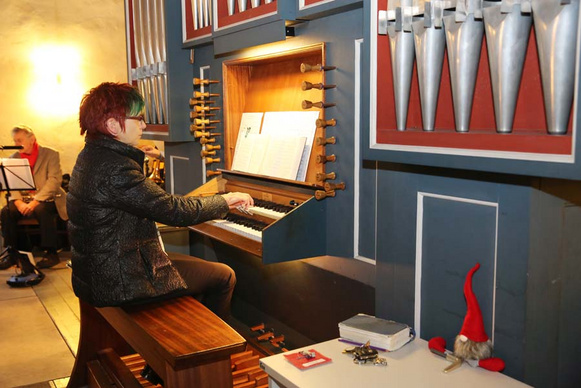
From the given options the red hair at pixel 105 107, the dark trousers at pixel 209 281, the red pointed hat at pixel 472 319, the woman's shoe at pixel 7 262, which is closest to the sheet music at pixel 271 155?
the dark trousers at pixel 209 281

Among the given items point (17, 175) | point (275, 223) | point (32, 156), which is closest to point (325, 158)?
point (275, 223)

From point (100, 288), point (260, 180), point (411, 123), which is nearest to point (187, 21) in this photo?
point (260, 180)

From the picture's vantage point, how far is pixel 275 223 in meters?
3.10

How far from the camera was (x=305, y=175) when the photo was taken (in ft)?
11.5

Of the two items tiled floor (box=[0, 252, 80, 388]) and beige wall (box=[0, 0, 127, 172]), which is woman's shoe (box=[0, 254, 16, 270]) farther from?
beige wall (box=[0, 0, 127, 172])

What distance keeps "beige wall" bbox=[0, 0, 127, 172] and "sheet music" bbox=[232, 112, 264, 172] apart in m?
4.75

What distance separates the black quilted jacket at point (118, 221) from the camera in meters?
2.80

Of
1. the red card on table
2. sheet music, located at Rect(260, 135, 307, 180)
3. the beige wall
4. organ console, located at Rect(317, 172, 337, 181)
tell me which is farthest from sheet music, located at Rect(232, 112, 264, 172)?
the beige wall

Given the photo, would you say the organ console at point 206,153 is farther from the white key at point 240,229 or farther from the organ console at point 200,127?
the white key at point 240,229

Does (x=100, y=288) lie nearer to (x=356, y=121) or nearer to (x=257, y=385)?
(x=257, y=385)

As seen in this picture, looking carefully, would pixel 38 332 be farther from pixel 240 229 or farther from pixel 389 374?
pixel 389 374

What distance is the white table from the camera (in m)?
2.01

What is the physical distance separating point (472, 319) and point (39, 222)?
19.0 feet

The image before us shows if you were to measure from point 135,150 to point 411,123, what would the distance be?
1328mm
